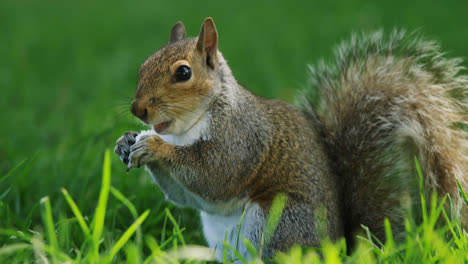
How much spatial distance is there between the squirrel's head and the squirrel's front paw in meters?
0.12

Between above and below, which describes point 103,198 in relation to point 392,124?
below

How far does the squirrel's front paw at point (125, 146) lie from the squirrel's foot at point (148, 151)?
0.09 m

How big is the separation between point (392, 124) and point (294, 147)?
1.04 feet

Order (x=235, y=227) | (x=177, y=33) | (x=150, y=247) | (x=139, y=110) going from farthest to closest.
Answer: (x=177, y=33)
(x=235, y=227)
(x=139, y=110)
(x=150, y=247)

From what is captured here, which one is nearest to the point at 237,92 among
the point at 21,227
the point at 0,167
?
the point at 21,227

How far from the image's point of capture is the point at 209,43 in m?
1.68

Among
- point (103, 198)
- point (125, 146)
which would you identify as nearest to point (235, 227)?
point (125, 146)

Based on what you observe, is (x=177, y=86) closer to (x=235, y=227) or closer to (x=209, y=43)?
(x=209, y=43)

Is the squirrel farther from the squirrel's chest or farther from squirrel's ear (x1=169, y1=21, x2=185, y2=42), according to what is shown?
squirrel's ear (x1=169, y1=21, x2=185, y2=42)

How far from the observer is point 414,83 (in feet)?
5.78

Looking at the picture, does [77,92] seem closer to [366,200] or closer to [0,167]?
[0,167]

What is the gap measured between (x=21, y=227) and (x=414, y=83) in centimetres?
132

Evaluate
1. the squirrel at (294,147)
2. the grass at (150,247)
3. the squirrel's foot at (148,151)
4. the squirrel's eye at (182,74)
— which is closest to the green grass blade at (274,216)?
the squirrel at (294,147)

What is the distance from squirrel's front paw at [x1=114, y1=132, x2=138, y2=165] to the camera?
1.63 m
